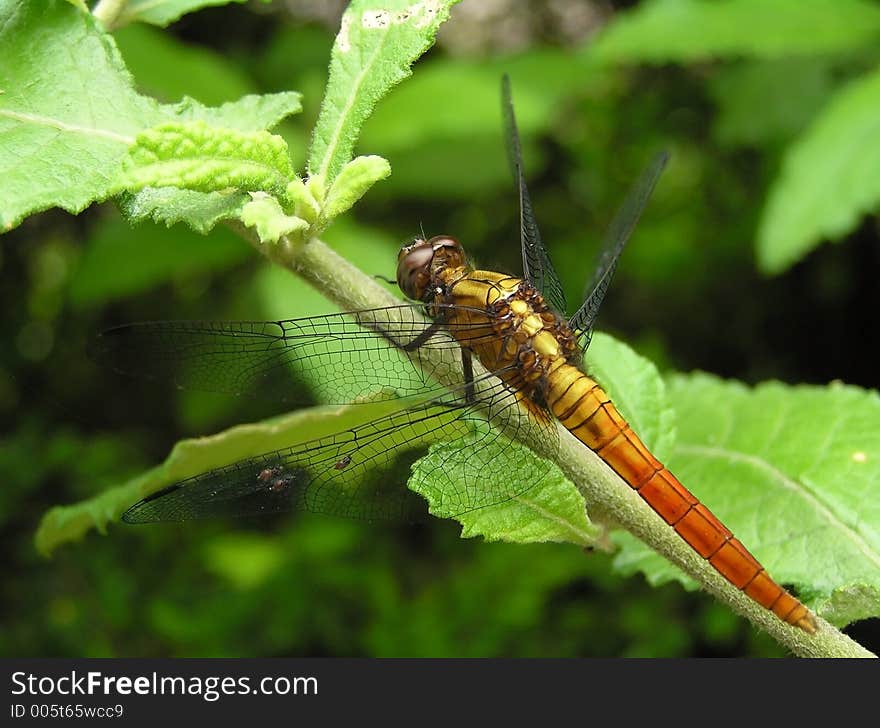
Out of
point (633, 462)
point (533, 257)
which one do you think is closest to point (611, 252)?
point (533, 257)

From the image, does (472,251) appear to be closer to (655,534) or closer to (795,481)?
(795,481)

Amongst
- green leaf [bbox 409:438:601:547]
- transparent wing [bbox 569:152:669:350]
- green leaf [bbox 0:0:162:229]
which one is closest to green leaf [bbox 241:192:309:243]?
green leaf [bbox 0:0:162:229]

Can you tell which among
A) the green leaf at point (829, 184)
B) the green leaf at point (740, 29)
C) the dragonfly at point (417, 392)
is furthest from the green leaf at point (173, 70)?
the dragonfly at point (417, 392)

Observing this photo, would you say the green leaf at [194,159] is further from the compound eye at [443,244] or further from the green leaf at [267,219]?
the compound eye at [443,244]

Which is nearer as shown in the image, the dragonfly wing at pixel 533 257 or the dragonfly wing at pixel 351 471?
the dragonfly wing at pixel 351 471

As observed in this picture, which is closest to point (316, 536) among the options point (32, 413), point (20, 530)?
point (20, 530)

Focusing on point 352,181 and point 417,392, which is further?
point 417,392
